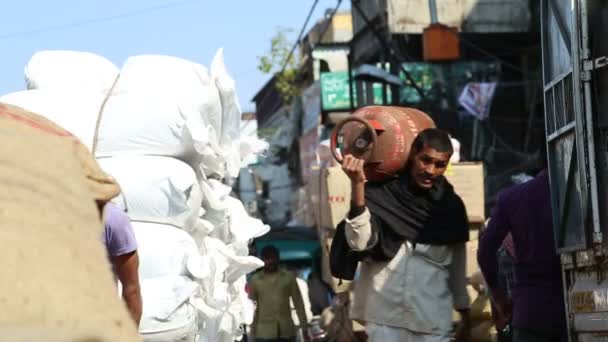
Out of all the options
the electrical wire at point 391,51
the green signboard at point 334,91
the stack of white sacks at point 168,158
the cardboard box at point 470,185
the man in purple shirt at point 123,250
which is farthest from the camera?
the green signboard at point 334,91

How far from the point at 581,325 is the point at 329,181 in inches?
172

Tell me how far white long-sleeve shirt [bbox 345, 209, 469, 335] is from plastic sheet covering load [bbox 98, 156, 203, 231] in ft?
2.62

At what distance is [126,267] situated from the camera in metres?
4.30

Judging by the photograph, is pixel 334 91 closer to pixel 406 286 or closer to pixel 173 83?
pixel 406 286

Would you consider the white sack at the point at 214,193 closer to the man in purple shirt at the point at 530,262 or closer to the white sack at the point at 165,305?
the white sack at the point at 165,305

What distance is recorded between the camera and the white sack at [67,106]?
5.18 meters

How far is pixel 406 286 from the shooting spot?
5.70m

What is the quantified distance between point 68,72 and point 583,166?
2.25 m

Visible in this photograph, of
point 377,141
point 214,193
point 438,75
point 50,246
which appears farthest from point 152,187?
point 438,75

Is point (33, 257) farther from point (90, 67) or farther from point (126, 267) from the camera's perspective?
point (90, 67)

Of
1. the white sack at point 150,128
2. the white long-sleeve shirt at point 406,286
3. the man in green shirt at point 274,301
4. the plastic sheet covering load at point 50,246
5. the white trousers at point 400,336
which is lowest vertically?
the man in green shirt at point 274,301

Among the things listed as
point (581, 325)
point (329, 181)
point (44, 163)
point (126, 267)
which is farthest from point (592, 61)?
point (329, 181)

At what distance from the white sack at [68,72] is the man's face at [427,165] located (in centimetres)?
144

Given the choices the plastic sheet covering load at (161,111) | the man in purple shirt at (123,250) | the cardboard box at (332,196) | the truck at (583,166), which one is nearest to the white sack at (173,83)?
the plastic sheet covering load at (161,111)
